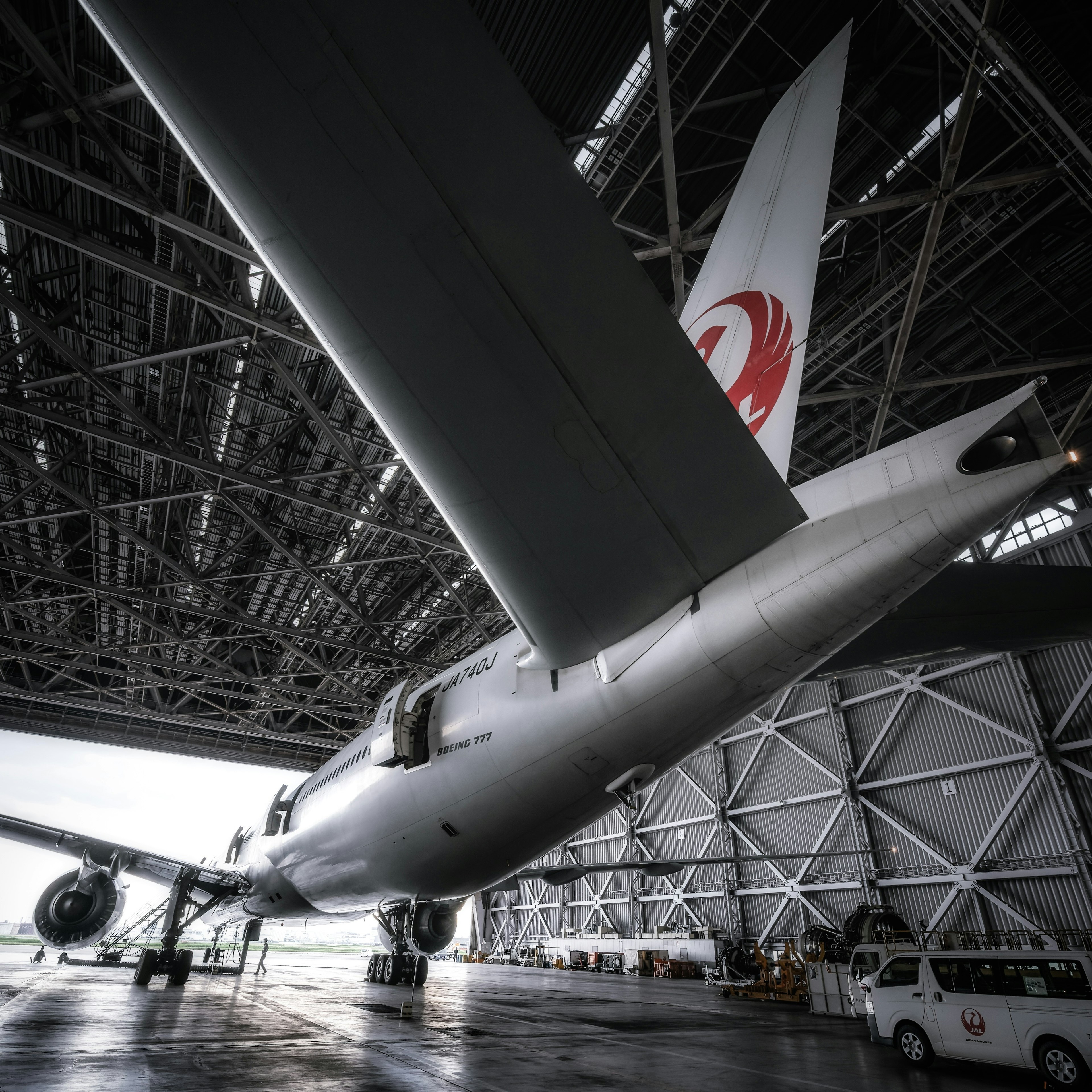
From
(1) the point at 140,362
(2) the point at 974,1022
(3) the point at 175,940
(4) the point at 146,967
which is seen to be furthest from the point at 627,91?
(4) the point at 146,967

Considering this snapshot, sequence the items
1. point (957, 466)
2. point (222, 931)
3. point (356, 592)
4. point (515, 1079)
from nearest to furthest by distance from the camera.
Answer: point (957, 466) < point (515, 1079) < point (222, 931) < point (356, 592)

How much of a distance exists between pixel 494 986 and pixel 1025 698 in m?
17.1

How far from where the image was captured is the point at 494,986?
60.5 feet

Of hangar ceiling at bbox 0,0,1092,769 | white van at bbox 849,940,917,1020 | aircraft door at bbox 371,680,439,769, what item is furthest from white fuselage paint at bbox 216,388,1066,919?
white van at bbox 849,940,917,1020

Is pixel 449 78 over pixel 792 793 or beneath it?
beneath

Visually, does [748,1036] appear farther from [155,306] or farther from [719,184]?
[155,306]

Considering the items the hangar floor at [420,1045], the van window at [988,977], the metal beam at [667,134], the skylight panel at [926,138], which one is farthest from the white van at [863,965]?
the skylight panel at [926,138]

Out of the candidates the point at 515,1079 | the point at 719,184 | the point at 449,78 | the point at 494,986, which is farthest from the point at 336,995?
the point at 719,184

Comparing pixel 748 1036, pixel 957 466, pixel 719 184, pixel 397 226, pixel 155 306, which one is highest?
pixel 719 184

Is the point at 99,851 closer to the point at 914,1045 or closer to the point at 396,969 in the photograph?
the point at 396,969

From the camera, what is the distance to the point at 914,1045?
25.9 feet

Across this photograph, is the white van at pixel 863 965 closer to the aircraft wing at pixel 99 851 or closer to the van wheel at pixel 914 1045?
the van wheel at pixel 914 1045

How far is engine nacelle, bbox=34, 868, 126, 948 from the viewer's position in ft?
52.0

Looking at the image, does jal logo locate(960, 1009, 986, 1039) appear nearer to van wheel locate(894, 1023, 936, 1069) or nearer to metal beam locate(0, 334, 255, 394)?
van wheel locate(894, 1023, 936, 1069)
